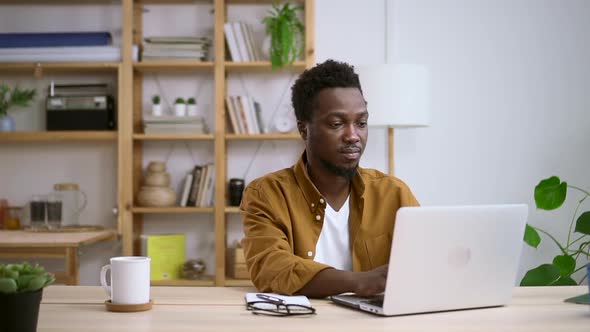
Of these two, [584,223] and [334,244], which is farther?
[584,223]

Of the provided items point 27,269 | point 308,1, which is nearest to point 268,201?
point 27,269

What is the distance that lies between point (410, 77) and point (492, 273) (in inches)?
84.8

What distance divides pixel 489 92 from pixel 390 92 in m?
0.81

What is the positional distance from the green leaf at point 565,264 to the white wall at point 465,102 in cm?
51

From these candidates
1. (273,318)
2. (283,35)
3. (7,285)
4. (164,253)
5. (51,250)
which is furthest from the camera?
(164,253)

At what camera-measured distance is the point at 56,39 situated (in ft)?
12.8

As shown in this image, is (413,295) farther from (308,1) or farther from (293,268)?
(308,1)

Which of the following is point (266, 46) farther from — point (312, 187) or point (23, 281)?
point (23, 281)

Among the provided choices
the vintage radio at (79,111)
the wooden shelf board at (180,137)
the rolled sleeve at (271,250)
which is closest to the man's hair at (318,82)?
the rolled sleeve at (271,250)

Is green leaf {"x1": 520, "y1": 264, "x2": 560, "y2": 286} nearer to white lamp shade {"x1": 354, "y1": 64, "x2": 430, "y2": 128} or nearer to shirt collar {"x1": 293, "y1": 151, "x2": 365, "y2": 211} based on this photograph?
white lamp shade {"x1": 354, "y1": 64, "x2": 430, "y2": 128}

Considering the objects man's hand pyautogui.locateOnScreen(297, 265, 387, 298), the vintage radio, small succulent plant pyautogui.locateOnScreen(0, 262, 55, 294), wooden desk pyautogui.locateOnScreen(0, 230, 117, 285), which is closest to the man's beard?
man's hand pyautogui.locateOnScreen(297, 265, 387, 298)

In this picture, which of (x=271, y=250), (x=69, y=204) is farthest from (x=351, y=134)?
A: (x=69, y=204)

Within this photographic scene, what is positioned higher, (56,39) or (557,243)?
(56,39)

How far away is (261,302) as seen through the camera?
1622 millimetres
